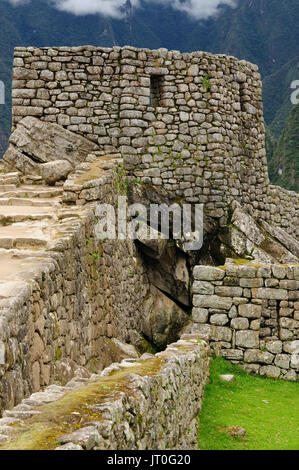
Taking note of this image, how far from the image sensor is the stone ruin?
22.7 ft

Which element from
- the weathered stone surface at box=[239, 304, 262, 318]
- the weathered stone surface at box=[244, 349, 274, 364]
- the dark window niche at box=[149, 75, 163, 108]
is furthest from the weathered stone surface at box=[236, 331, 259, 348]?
the dark window niche at box=[149, 75, 163, 108]

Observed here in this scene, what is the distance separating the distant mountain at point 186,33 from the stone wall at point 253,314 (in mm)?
36377

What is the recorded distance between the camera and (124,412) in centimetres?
446

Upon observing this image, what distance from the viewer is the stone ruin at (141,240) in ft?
22.7

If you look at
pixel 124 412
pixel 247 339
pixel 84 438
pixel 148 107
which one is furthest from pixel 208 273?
pixel 148 107

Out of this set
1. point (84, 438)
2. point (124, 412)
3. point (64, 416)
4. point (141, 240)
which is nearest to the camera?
point (84, 438)

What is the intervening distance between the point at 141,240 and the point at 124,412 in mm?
10685

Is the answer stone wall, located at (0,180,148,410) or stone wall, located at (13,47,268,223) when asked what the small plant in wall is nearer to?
stone wall, located at (13,47,268,223)

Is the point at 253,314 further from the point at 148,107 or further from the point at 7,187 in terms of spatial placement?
the point at 148,107

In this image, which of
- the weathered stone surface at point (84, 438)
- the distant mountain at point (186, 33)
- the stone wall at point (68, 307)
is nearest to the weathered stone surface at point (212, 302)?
the stone wall at point (68, 307)

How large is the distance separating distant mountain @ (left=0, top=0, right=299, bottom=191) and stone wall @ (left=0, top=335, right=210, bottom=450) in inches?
1558

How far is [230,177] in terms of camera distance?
16766 millimetres

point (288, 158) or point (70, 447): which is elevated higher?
point (288, 158)

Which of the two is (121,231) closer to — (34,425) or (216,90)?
(216,90)
